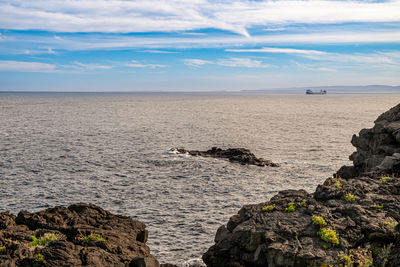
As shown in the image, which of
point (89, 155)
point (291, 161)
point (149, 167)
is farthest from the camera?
point (89, 155)

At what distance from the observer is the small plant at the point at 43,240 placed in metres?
14.8

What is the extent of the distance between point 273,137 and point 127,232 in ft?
179

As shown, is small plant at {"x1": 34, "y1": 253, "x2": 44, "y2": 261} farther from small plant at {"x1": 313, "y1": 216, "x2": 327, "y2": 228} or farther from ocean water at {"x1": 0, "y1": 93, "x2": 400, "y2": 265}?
small plant at {"x1": 313, "y1": 216, "x2": 327, "y2": 228}

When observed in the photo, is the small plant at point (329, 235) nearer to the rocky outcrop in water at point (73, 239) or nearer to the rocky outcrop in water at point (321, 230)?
the rocky outcrop in water at point (321, 230)

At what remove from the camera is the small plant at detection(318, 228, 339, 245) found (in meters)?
14.5

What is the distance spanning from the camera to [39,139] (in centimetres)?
6469

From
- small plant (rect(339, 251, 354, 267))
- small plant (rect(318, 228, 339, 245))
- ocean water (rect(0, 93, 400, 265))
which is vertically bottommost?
ocean water (rect(0, 93, 400, 265))

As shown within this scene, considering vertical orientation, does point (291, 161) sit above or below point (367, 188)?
below

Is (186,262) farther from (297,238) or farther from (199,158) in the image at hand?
(199,158)

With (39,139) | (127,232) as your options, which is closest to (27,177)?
(127,232)

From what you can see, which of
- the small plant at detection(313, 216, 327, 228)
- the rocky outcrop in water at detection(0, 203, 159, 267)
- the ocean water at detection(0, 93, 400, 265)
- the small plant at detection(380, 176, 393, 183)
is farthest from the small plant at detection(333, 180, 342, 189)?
the rocky outcrop in water at detection(0, 203, 159, 267)

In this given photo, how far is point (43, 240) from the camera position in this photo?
1505 cm

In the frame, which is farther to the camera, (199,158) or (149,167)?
(199,158)

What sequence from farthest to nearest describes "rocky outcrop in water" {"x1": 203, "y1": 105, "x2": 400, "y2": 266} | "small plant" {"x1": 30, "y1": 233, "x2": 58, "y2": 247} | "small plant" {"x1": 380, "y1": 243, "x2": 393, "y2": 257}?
1. "small plant" {"x1": 30, "y1": 233, "x2": 58, "y2": 247}
2. "rocky outcrop in water" {"x1": 203, "y1": 105, "x2": 400, "y2": 266}
3. "small plant" {"x1": 380, "y1": 243, "x2": 393, "y2": 257}
